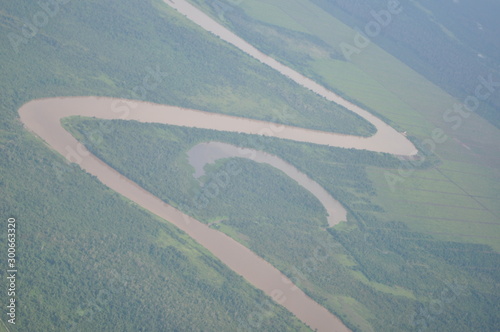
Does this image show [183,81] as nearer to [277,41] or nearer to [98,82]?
[98,82]

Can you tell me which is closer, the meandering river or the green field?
the green field

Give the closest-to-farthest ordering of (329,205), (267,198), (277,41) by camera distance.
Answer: (267,198) → (329,205) → (277,41)

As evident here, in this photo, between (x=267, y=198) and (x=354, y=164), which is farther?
(x=354, y=164)

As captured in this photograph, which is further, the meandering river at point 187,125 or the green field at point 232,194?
the meandering river at point 187,125

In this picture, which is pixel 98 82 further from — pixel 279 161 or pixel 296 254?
pixel 296 254

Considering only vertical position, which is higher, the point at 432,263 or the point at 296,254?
the point at 432,263

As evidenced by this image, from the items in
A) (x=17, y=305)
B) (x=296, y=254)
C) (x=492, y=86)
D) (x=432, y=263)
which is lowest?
(x=17, y=305)

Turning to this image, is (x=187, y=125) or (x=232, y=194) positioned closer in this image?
(x=232, y=194)

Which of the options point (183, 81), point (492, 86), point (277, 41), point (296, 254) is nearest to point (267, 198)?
point (296, 254)

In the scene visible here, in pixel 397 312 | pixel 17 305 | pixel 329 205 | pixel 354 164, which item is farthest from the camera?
pixel 354 164
